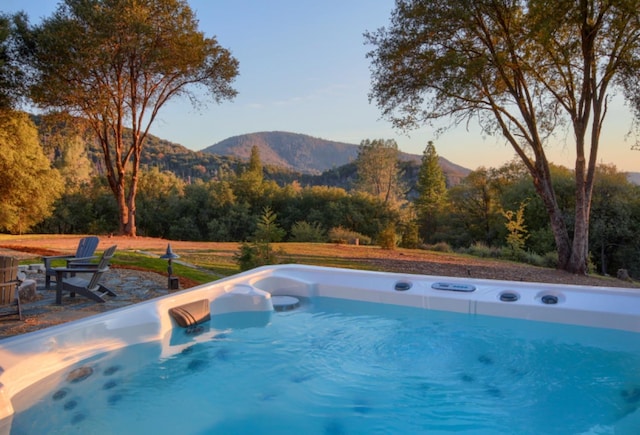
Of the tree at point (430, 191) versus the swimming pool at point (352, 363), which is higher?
the tree at point (430, 191)

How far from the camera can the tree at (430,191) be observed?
2337 centimetres

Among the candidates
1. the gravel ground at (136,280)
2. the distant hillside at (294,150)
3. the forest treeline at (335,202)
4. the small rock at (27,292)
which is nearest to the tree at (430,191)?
the forest treeline at (335,202)

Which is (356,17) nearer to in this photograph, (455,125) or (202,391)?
(455,125)

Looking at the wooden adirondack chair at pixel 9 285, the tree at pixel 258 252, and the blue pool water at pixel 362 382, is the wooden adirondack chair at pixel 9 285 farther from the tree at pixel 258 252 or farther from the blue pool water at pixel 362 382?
the tree at pixel 258 252

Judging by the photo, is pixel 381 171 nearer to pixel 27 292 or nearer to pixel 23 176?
pixel 23 176

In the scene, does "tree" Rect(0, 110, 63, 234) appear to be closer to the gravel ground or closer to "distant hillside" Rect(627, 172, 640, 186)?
the gravel ground

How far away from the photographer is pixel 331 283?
460 cm

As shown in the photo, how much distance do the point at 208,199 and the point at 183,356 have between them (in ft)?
70.2

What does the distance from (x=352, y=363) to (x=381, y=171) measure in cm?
2439

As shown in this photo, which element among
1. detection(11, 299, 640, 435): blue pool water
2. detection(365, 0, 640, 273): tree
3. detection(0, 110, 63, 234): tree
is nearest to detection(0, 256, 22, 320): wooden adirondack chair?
A: detection(11, 299, 640, 435): blue pool water

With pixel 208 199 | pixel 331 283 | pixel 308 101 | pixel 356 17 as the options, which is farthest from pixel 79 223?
pixel 331 283

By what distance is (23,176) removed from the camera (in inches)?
571

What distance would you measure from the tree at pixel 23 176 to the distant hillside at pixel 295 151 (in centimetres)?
1361

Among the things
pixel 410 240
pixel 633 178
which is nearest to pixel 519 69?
pixel 410 240
